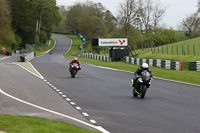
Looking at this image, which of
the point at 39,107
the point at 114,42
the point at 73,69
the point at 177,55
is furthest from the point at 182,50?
the point at 39,107

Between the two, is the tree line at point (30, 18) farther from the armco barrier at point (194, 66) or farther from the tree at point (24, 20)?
the armco barrier at point (194, 66)

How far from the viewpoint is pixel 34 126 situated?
25.9ft

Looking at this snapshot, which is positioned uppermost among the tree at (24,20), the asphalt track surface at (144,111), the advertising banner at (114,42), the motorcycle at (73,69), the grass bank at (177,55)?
the tree at (24,20)

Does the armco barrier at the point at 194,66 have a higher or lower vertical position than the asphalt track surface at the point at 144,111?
higher

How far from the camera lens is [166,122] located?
8.96m

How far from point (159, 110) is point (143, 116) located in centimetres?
134

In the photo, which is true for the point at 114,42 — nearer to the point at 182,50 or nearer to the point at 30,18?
the point at 182,50

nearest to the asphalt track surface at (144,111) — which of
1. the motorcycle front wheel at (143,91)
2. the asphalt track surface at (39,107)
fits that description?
the motorcycle front wheel at (143,91)

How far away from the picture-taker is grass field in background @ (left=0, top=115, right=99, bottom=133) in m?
7.43

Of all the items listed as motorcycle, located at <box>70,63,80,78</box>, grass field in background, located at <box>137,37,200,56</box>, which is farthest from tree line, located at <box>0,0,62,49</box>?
motorcycle, located at <box>70,63,80,78</box>

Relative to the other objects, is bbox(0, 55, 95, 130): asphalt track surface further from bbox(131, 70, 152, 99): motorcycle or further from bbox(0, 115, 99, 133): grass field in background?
bbox(131, 70, 152, 99): motorcycle

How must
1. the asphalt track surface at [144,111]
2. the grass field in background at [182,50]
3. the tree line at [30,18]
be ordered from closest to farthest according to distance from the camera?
the asphalt track surface at [144,111] → the grass field in background at [182,50] → the tree line at [30,18]

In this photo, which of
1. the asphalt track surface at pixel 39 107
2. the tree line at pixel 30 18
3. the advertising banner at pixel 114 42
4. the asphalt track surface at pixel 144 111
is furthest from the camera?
the tree line at pixel 30 18

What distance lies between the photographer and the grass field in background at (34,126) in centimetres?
743
